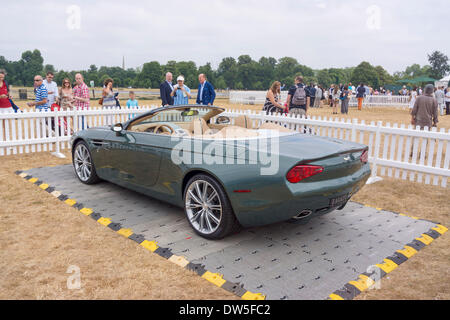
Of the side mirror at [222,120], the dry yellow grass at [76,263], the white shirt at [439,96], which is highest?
the white shirt at [439,96]

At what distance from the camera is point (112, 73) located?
95062 millimetres

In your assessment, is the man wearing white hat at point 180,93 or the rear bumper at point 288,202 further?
the man wearing white hat at point 180,93

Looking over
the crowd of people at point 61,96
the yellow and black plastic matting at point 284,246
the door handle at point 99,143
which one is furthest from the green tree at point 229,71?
the yellow and black plastic matting at point 284,246

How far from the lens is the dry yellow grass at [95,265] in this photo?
314 cm

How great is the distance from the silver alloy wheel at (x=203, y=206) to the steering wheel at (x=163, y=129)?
0.96 m

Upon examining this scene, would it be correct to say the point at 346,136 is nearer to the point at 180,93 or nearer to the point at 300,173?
the point at 300,173

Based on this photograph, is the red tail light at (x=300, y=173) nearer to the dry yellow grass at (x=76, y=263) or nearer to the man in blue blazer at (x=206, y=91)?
the dry yellow grass at (x=76, y=263)

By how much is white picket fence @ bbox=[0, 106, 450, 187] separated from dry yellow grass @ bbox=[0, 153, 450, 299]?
5.43 ft

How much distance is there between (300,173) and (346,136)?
15.5 ft

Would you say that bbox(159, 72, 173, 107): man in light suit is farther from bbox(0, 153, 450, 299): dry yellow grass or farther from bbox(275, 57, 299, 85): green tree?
bbox(275, 57, 299, 85): green tree

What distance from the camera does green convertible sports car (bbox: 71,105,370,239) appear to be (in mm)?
3570

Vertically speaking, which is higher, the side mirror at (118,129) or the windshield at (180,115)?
the windshield at (180,115)

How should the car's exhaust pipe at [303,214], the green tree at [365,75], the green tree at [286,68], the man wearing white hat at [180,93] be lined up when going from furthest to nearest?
1. the green tree at [286,68]
2. the green tree at [365,75]
3. the man wearing white hat at [180,93]
4. the car's exhaust pipe at [303,214]
